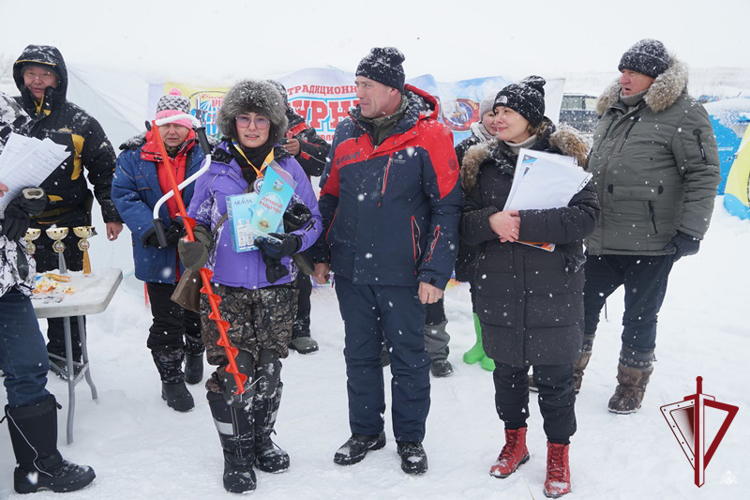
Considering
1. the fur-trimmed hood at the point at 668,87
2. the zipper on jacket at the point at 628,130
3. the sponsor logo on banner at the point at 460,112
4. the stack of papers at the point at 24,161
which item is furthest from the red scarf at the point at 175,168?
the sponsor logo on banner at the point at 460,112

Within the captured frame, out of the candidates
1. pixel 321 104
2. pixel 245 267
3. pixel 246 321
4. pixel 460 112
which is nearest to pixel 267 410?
pixel 246 321

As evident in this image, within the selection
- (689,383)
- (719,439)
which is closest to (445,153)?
(719,439)

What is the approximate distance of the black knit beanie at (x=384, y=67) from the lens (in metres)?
2.70

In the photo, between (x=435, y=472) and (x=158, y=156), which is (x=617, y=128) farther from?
(x=158, y=156)

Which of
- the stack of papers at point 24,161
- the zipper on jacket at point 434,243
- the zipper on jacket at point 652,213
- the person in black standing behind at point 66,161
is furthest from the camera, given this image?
the person in black standing behind at point 66,161

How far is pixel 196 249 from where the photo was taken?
245cm

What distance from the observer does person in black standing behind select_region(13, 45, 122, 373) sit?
11.4ft

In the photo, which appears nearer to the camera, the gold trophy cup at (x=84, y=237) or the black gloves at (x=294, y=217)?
the black gloves at (x=294, y=217)

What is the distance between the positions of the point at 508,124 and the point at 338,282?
119 centimetres

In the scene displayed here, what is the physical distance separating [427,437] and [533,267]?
128 cm

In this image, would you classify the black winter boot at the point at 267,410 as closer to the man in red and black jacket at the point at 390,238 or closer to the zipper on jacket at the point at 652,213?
the man in red and black jacket at the point at 390,238

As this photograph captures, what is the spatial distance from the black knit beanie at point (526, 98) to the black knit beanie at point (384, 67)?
0.53 metres

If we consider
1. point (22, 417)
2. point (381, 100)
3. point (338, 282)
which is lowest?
point (22, 417)

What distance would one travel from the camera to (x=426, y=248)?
2.73m
